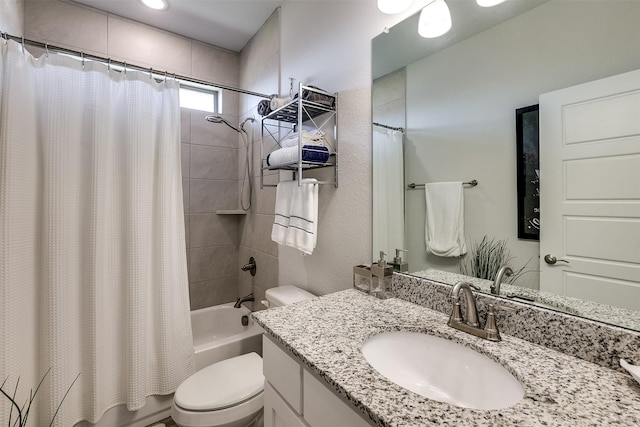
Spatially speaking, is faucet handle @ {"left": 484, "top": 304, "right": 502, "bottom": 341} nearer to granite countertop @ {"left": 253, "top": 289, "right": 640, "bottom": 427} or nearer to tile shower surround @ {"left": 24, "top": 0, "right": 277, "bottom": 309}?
granite countertop @ {"left": 253, "top": 289, "right": 640, "bottom": 427}

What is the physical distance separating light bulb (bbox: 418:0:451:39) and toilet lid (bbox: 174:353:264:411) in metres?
1.69

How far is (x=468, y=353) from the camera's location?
30.2 inches

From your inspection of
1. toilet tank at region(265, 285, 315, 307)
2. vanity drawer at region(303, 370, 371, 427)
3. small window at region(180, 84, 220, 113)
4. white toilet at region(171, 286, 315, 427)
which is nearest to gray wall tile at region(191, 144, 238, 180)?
small window at region(180, 84, 220, 113)

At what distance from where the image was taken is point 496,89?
0.90 m

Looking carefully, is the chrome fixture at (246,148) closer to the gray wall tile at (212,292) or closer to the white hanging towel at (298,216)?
the gray wall tile at (212,292)

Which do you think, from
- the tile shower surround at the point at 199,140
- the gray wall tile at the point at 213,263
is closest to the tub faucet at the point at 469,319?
the tile shower surround at the point at 199,140

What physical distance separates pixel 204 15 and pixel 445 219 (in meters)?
2.26

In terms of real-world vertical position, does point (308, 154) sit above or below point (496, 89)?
below

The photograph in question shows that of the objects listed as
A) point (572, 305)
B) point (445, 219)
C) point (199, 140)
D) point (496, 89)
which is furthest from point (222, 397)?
point (199, 140)

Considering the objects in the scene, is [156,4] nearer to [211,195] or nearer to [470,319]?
[211,195]

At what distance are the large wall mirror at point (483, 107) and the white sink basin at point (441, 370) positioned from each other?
25 centimetres

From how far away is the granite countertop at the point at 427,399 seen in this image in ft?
1.63

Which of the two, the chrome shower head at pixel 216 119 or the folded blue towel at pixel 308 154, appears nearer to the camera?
the folded blue towel at pixel 308 154

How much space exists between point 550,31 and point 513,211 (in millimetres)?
523
